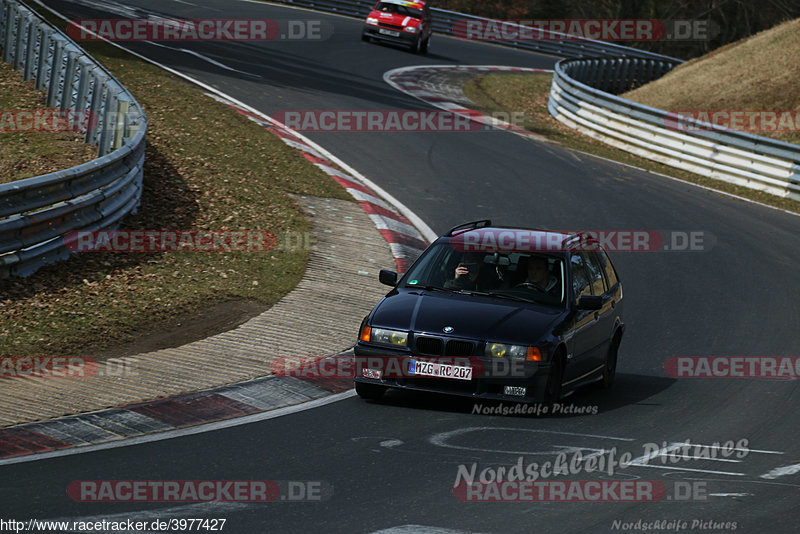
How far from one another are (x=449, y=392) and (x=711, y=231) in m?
11.9

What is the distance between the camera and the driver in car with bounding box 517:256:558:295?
10.4 metres

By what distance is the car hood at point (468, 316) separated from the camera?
9438 mm

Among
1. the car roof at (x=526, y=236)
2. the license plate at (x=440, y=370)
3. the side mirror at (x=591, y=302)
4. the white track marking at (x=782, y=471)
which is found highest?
the car roof at (x=526, y=236)

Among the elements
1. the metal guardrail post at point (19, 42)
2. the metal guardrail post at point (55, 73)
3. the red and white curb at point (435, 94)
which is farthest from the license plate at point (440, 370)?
the red and white curb at point (435, 94)

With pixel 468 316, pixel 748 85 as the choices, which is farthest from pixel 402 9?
pixel 468 316

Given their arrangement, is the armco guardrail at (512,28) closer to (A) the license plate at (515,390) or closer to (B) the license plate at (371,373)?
(B) the license plate at (371,373)

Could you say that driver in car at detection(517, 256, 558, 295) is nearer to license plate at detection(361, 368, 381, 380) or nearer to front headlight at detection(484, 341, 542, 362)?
front headlight at detection(484, 341, 542, 362)

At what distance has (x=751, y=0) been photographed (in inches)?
2341

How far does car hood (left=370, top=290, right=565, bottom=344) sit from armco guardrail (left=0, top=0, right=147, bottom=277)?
169 inches

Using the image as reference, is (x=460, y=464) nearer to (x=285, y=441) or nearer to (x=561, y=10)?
(x=285, y=441)

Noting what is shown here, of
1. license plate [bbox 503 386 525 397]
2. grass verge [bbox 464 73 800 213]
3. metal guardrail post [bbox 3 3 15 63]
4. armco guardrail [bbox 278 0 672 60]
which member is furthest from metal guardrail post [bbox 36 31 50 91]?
armco guardrail [bbox 278 0 672 60]

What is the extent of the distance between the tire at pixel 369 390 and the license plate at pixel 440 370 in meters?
0.44

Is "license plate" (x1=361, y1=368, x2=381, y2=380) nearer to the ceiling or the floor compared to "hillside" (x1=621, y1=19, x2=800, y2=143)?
nearer to the floor

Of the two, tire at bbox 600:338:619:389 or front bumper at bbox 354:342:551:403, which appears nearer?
front bumper at bbox 354:342:551:403
